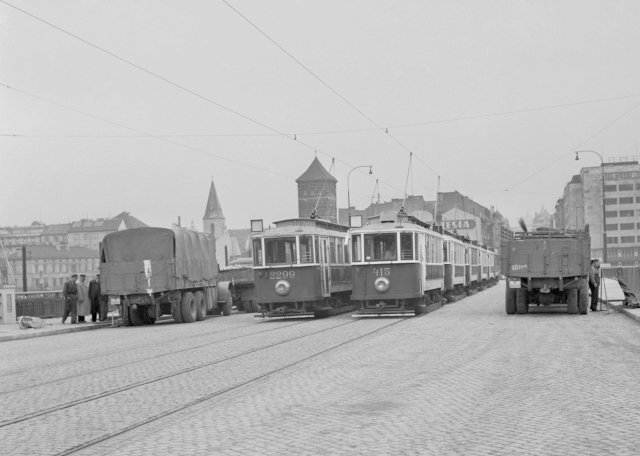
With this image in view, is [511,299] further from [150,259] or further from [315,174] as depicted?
[315,174]

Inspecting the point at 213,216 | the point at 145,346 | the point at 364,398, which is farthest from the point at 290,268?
the point at 213,216

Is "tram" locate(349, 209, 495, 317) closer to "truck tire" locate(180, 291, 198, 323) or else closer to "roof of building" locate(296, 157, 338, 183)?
"truck tire" locate(180, 291, 198, 323)

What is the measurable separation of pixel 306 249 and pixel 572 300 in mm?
7693

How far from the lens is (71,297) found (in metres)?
29.3

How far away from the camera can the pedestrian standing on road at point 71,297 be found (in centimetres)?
2909

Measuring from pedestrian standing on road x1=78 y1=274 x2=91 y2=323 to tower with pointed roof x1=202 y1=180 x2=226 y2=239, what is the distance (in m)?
144

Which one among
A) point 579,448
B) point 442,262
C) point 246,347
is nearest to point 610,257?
point 442,262

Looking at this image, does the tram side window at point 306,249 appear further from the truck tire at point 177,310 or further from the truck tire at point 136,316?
the truck tire at point 136,316

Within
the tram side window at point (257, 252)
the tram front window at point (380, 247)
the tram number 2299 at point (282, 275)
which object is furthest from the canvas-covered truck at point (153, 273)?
the tram front window at point (380, 247)

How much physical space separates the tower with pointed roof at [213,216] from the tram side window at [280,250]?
148 metres

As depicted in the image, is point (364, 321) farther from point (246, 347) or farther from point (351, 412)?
point (351, 412)

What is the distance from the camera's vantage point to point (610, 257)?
13962 centimetres

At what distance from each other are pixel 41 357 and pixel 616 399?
11325mm

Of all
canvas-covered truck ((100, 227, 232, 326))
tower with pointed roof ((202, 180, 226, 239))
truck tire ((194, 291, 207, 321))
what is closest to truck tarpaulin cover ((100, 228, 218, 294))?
canvas-covered truck ((100, 227, 232, 326))
